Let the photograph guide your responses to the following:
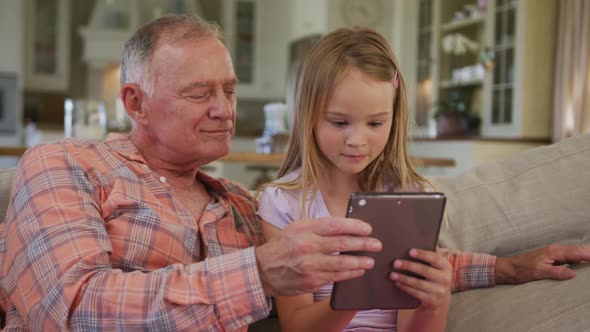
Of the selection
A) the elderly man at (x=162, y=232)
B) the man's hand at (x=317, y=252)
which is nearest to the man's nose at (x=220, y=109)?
the elderly man at (x=162, y=232)

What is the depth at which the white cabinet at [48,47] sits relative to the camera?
7445 millimetres

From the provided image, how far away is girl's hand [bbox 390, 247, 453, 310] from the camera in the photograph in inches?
35.9

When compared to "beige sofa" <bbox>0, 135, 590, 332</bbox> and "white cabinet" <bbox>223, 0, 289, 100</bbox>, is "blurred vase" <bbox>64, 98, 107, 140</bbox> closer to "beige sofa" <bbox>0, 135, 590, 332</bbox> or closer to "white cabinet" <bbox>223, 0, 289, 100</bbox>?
"beige sofa" <bbox>0, 135, 590, 332</bbox>

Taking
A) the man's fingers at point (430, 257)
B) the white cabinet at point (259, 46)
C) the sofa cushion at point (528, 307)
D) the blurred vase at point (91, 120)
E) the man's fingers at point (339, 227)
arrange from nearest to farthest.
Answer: the man's fingers at point (339, 227) → the man's fingers at point (430, 257) → the sofa cushion at point (528, 307) → the blurred vase at point (91, 120) → the white cabinet at point (259, 46)

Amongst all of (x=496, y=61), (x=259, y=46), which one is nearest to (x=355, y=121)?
(x=496, y=61)

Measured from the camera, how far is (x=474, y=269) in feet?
4.22

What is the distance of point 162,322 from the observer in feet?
2.85

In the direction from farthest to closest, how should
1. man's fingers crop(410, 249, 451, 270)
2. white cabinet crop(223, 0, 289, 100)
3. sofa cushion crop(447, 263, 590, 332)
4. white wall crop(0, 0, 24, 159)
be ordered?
white cabinet crop(223, 0, 289, 100) < white wall crop(0, 0, 24, 159) < sofa cushion crop(447, 263, 590, 332) < man's fingers crop(410, 249, 451, 270)

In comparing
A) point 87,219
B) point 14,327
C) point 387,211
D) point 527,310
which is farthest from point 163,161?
point 527,310

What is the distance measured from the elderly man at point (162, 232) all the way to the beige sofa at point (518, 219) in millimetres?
70

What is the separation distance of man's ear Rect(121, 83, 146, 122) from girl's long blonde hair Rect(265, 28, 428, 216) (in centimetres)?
31

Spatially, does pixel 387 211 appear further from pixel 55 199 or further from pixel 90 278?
pixel 55 199

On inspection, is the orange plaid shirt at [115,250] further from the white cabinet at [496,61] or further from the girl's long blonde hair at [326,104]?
the white cabinet at [496,61]

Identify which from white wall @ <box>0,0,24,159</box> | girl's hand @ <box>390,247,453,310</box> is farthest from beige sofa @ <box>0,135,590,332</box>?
white wall @ <box>0,0,24,159</box>
